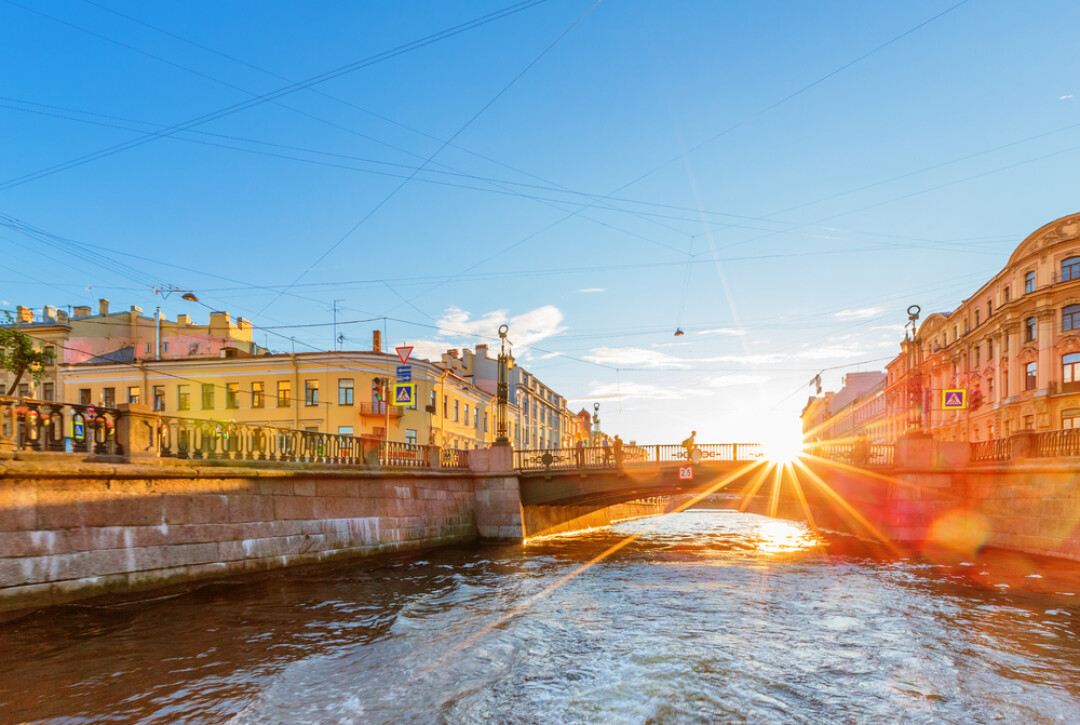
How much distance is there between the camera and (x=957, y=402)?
25016mm

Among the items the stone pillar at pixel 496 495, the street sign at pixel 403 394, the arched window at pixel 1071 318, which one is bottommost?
the stone pillar at pixel 496 495

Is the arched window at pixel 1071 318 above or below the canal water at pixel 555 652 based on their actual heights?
above

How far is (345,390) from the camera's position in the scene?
43156mm

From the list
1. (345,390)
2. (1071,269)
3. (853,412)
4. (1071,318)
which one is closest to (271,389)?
(345,390)

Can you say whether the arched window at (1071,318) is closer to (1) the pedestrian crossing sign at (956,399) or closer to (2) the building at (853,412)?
(1) the pedestrian crossing sign at (956,399)

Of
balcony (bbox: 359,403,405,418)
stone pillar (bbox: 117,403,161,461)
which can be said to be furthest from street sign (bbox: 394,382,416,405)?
stone pillar (bbox: 117,403,161,461)

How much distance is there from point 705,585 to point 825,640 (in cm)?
633

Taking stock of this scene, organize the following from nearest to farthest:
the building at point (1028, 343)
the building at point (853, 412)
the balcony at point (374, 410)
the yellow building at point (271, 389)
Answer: the building at point (1028, 343)
the balcony at point (374, 410)
the yellow building at point (271, 389)
the building at point (853, 412)

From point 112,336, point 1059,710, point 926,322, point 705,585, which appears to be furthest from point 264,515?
point 926,322

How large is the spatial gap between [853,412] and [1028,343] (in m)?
55.3

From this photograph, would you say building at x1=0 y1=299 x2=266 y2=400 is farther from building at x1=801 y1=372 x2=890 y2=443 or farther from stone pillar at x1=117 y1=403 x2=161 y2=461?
building at x1=801 y1=372 x2=890 y2=443

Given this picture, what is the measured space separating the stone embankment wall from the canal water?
1.99 ft

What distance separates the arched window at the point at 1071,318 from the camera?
38.8 meters

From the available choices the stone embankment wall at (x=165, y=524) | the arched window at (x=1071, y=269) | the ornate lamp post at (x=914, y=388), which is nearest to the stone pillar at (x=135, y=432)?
the stone embankment wall at (x=165, y=524)
